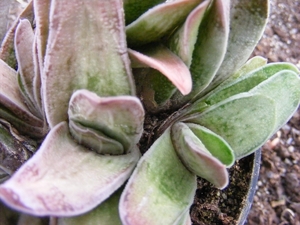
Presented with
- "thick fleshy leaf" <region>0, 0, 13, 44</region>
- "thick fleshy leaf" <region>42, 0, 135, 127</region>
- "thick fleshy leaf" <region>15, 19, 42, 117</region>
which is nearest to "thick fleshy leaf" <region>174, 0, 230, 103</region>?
"thick fleshy leaf" <region>42, 0, 135, 127</region>

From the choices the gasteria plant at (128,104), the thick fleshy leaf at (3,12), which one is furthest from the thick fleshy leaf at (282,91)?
the thick fleshy leaf at (3,12)

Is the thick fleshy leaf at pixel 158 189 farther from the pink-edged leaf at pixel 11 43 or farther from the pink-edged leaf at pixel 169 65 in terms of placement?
the pink-edged leaf at pixel 11 43

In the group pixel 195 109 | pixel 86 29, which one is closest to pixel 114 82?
pixel 86 29

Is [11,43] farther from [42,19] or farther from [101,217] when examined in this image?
[101,217]

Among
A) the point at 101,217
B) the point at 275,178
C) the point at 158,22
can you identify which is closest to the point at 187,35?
the point at 158,22

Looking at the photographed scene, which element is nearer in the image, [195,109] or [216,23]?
[216,23]

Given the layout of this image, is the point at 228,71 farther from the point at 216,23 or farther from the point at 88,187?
the point at 88,187

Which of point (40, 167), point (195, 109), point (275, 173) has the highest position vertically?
point (40, 167)
